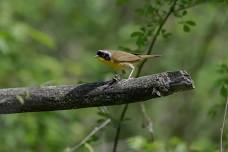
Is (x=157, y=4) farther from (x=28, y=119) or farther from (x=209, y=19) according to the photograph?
(x=209, y=19)

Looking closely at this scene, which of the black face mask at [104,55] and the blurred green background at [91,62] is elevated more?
the blurred green background at [91,62]

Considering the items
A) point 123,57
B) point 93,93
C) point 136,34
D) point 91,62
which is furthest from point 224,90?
point 91,62

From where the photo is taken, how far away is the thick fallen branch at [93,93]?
3.37 meters

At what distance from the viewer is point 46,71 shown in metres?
8.41

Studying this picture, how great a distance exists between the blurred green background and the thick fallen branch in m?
1.77

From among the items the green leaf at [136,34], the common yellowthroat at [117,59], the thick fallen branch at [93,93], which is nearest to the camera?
the thick fallen branch at [93,93]

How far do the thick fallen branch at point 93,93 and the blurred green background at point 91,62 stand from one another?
177 centimetres

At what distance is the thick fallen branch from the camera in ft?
11.0

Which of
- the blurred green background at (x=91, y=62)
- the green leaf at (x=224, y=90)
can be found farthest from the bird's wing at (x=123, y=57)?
the blurred green background at (x=91, y=62)

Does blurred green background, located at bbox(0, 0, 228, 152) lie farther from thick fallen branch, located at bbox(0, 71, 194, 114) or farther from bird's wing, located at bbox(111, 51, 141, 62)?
thick fallen branch, located at bbox(0, 71, 194, 114)

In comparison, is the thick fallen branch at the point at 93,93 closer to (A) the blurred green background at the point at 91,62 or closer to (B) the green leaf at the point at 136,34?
(B) the green leaf at the point at 136,34

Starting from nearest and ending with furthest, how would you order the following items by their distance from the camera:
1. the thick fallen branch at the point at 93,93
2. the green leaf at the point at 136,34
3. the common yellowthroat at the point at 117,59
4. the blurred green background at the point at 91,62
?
1. the thick fallen branch at the point at 93,93
2. the common yellowthroat at the point at 117,59
3. the green leaf at the point at 136,34
4. the blurred green background at the point at 91,62

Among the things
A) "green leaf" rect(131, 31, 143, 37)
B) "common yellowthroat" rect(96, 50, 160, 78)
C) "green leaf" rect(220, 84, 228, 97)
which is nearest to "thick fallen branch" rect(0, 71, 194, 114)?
"common yellowthroat" rect(96, 50, 160, 78)

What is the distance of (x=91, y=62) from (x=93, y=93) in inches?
272
